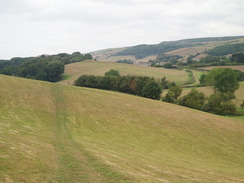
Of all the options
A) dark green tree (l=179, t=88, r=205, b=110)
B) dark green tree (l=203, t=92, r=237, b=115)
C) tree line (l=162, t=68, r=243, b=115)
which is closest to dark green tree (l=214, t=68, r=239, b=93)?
tree line (l=162, t=68, r=243, b=115)

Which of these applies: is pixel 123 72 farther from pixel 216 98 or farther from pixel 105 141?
pixel 105 141

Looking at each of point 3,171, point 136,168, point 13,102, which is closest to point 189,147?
point 136,168

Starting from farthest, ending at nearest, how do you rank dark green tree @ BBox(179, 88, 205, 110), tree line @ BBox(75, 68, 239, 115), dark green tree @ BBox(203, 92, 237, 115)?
dark green tree @ BBox(179, 88, 205, 110)
tree line @ BBox(75, 68, 239, 115)
dark green tree @ BBox(203, 92, 237, 115)

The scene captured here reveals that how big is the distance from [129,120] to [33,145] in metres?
26.3

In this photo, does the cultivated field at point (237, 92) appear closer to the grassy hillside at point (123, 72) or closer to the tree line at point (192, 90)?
the tree line at point (192, 90)

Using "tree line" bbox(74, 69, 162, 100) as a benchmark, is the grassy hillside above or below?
above

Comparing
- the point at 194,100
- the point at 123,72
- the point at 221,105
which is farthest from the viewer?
the point at 123,72

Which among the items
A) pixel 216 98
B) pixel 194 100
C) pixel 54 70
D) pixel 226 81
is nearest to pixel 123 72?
pixel 54 70

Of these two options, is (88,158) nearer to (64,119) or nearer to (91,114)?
(64,119)

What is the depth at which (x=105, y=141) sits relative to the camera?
31.6 metres

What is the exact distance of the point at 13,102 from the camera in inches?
1750

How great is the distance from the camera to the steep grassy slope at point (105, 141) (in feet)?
55.6

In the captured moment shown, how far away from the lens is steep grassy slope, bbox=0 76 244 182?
16953 mm

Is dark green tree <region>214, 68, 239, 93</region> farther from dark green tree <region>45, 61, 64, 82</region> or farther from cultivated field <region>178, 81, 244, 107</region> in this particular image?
dark green tree <region>45, 61, 64, 82</region>
